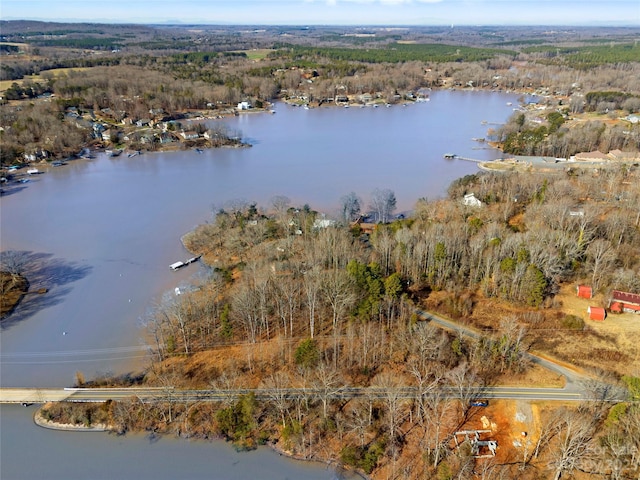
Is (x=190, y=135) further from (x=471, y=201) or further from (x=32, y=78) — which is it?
(x=32, y=78)

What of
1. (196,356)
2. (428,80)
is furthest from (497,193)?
(428,80)

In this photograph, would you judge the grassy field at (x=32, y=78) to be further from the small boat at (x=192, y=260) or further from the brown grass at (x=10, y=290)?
the small boat at (x=192, y=260)

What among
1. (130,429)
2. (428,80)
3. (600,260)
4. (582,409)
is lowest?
(130,429)

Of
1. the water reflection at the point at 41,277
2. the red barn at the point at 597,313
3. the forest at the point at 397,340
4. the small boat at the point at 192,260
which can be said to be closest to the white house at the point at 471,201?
the forest at the point at 397,340

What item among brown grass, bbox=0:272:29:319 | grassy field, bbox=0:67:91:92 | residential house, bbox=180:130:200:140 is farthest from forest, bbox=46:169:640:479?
grassy field, bbox=0:67:91:92

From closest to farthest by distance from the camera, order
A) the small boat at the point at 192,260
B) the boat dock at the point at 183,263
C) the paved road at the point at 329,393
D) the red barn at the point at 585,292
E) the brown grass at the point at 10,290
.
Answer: the paved road at the point at 329,393, the red barn at the point at 585,292, the brown grass at the point at 10,290, the boat dock at the point at 183,263, the small boat at the point at 192,260

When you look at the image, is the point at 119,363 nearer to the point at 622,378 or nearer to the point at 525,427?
the point at 525,427

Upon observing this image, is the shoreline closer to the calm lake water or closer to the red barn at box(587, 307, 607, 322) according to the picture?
the calm lake water
